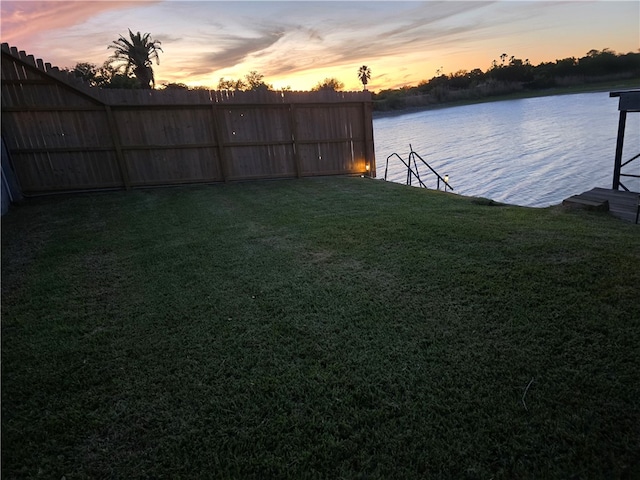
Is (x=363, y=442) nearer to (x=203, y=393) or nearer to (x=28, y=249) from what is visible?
(x=203, y=393)

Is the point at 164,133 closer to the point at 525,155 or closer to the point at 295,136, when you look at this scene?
the point at 295,136

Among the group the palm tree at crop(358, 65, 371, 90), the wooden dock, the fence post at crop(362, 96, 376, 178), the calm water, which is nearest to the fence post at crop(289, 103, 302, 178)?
the fence post at crop(362, 96, 376, 178)

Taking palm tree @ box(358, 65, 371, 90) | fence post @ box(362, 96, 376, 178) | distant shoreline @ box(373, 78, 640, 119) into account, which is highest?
palm tree @ box(358, 65, 371, 90)

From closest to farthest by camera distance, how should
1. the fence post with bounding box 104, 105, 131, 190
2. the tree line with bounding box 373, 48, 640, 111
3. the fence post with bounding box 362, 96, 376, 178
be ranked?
the fence post with bounding box 104, 105, 131, 190
the fence post with bounding box 362, 96, 376, 178
the tree line with bounding box 373, 48, 640, 111

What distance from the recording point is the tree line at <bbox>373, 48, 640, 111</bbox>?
178ft

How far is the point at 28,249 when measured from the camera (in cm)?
473

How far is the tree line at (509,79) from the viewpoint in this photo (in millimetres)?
54281

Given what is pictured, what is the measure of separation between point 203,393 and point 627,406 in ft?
7.33

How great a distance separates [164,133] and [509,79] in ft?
237

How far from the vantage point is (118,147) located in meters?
8.37

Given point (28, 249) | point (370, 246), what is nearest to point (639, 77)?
point (370, 246)

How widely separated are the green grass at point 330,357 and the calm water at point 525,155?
10115 millimetres

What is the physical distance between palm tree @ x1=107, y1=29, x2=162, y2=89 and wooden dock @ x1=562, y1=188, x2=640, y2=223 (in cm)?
3364

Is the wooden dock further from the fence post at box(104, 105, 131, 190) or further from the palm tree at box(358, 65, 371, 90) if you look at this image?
the palm tree at box(358, 65, 371, 90)
